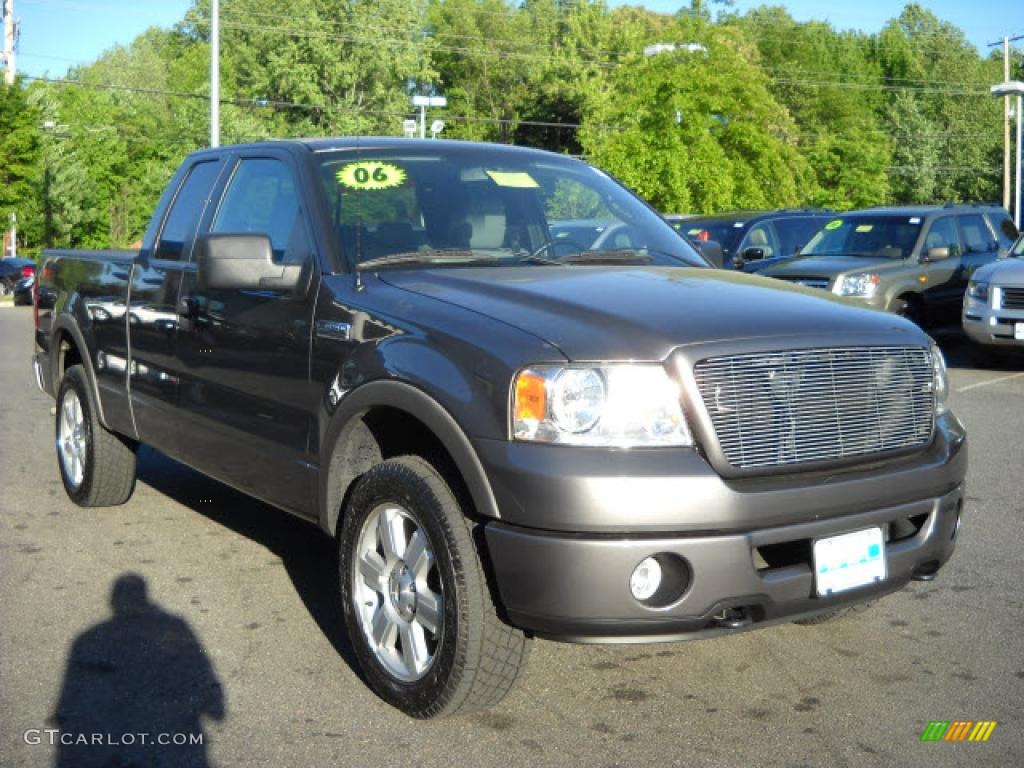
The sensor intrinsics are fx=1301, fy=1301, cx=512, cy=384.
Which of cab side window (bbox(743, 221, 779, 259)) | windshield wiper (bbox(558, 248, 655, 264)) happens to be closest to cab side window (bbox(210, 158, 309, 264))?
windshield wiper (bbox(558, 248, 655, 264))

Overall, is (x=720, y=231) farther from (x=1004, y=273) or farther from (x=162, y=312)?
(x=162, y=312)

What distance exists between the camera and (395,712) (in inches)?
163

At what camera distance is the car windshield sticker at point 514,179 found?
17.4 ft

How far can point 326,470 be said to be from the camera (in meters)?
Result: 4.51

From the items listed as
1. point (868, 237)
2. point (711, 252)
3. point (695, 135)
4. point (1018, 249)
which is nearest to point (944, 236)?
point (868, 237)

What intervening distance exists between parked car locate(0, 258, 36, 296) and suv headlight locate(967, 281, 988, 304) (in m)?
28.5

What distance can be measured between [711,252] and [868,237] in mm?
10863

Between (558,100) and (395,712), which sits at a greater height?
(558,100)

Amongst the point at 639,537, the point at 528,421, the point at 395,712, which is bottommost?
the point at 395,712

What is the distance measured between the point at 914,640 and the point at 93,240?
55024mm

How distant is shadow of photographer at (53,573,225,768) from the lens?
151 inches

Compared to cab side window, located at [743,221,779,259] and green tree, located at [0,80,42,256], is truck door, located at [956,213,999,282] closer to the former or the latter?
cab side window, located at [743,221,779,259]

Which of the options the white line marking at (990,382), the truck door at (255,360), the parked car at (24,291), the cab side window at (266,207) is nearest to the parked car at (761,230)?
the white line marking at (990,382)

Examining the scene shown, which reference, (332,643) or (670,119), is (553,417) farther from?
(670,119)
